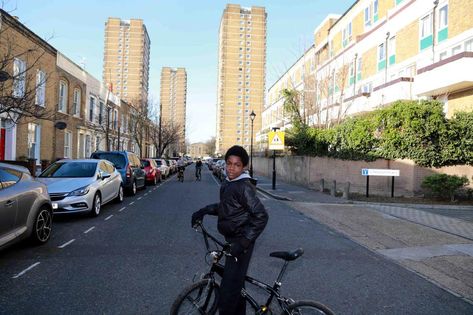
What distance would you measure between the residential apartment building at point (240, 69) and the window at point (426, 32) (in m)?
120

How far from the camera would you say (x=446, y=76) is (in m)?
20.8

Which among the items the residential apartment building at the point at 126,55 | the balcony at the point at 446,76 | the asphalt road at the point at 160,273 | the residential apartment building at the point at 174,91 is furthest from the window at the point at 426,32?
the residential apartment building at the point at 174,91

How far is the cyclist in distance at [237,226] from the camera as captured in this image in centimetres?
352

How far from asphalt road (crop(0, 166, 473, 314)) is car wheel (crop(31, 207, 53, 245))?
0.55 ft

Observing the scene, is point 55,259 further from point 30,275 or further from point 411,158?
point 411,158

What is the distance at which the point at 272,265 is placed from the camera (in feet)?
22.1

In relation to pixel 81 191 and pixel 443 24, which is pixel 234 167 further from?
pixel 443 24

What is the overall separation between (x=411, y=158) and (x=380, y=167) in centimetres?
170

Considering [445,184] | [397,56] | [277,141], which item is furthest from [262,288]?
[397,56]

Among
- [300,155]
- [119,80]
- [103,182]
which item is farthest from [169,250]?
[119,80]

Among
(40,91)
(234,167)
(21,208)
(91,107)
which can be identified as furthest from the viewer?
(91,107)

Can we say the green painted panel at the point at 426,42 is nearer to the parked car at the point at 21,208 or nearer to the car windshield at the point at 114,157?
the car windshield at the point at 114,157

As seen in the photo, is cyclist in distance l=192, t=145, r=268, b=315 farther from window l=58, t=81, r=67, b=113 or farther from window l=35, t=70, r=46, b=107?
window l=58, t=81, r=67, b=113

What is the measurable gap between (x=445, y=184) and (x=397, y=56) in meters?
15.0
